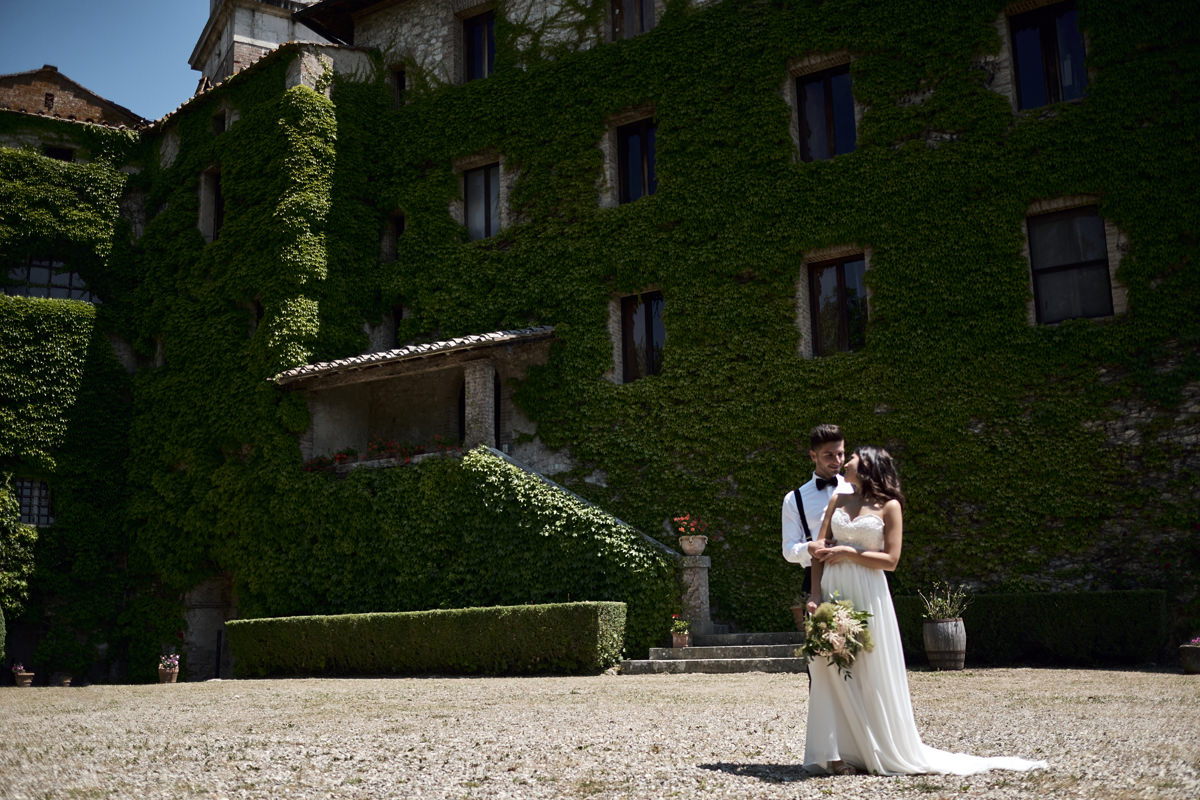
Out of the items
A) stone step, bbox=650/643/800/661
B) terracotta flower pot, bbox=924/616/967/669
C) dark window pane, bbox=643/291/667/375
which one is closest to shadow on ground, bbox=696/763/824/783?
terracotta flower pot, bbox=924/616/967/669

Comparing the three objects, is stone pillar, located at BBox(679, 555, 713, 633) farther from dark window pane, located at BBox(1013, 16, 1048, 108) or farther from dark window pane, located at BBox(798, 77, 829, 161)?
dark window pane, located at BBox(1013, 16, 1048, 108)

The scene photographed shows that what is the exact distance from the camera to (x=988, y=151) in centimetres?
1505

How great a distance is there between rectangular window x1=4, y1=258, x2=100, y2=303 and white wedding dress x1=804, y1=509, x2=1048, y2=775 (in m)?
22.0

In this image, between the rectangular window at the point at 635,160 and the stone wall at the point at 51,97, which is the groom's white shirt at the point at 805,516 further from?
the stone wall at the point at 51,97

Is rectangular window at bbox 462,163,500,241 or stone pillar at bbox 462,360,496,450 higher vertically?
rectangular window at bbox 462,163,500,241

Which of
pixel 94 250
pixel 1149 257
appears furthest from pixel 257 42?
pixel 1149 257

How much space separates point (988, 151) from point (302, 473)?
13015 millimetres

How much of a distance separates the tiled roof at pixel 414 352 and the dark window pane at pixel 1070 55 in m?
9.28

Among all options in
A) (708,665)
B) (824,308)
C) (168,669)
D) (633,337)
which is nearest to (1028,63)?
(824,308)

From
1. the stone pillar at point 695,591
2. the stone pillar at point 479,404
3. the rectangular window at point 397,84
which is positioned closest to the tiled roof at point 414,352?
the stone pillar at point 479,404

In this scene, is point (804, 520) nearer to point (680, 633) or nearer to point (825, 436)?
point (825, 436)

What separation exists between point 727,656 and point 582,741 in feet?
22.1

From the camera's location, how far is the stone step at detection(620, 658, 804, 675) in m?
12.0

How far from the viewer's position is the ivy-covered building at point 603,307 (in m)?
14.0
